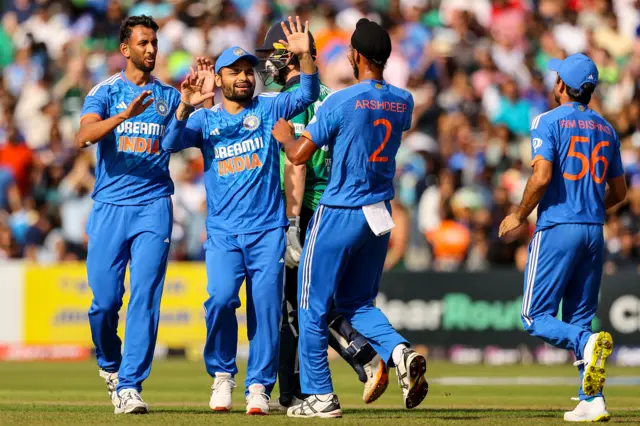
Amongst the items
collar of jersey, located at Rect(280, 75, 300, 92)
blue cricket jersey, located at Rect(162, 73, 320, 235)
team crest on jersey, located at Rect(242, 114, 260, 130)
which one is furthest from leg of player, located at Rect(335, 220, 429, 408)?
collar of jersey, located at Rect(280, 75, 300, 92)

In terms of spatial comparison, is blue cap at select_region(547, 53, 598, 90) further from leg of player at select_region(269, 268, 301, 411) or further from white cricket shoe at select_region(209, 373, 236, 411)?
white cricket shoe at select_region(209, 373, 236, 411)

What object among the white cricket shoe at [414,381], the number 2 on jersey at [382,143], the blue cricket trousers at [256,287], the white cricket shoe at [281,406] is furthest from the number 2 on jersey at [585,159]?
the white cricket shoe at [281,406]

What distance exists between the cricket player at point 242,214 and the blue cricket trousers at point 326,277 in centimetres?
47

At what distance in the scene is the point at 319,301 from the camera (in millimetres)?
9750

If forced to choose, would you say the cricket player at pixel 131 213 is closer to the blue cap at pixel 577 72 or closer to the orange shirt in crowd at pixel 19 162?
the blue cap at pixel 577 72

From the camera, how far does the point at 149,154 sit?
10414 millimetres

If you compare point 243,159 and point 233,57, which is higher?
point 233,57

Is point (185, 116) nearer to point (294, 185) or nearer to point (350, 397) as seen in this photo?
point (294, 185)

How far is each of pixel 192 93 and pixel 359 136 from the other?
4.64ft

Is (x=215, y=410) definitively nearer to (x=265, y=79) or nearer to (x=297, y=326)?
(x=297, y=326)

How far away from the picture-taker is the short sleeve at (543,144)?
980 cm

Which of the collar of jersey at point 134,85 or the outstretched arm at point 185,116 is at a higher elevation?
the collar of jersey at point 134,85

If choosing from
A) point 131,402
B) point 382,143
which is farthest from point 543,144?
point 131,402

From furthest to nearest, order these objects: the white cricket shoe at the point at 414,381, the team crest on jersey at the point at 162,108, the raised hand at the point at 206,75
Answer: the team crest on jersey at the point at 162,108
the raised hand at the point at 206,75
the white cricket shoe at the point at 414,381
